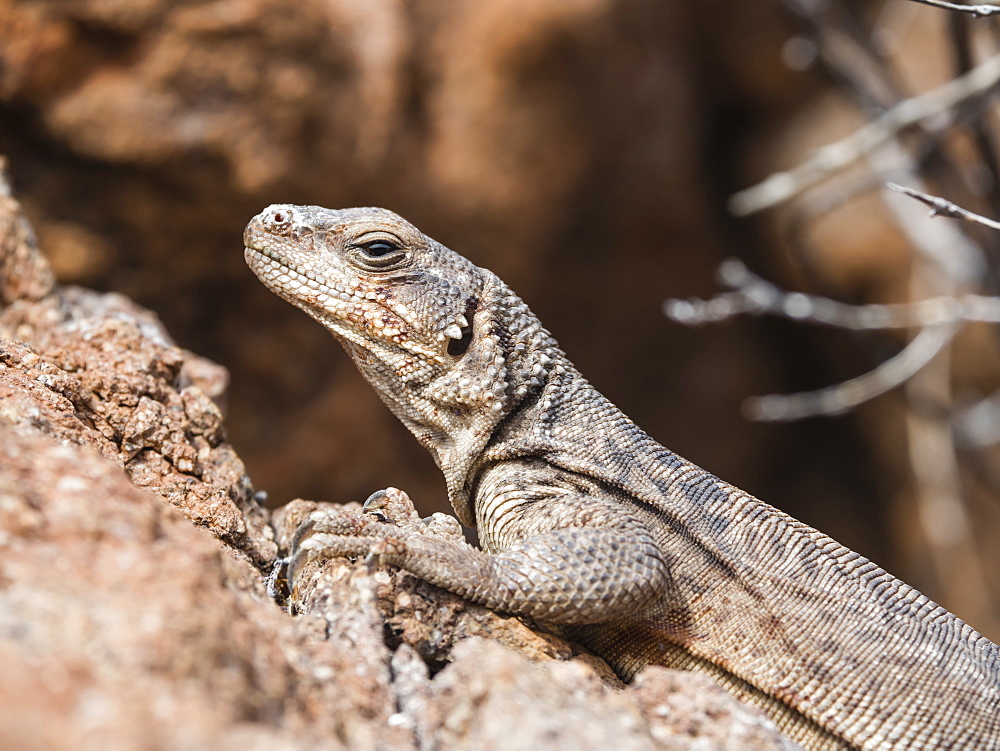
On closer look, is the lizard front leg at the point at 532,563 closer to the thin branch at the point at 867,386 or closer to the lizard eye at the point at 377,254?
the lizard eye at the point at 377,254

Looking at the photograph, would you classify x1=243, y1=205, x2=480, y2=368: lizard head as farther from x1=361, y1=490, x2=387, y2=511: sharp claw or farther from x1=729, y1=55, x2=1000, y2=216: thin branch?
x1=729, y1=55, x2=1000, y2=216: thin branch

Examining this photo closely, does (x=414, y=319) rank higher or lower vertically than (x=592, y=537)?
higher

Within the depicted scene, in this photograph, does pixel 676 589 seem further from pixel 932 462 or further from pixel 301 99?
pixel 932 462

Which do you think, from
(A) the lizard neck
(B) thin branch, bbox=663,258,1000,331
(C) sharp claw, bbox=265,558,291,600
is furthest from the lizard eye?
(B) thin branch, bbox=663,258,1000,331

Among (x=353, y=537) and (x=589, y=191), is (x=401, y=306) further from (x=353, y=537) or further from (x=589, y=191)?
(x=589, y=191)

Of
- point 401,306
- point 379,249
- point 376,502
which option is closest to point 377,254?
point 379,249

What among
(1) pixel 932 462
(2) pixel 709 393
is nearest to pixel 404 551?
(1) pixel 932 462

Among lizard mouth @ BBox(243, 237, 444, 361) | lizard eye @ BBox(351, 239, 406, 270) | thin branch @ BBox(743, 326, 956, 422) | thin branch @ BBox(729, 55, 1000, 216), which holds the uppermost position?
thin branch @ BBox(729, 55, 1000, 216)
